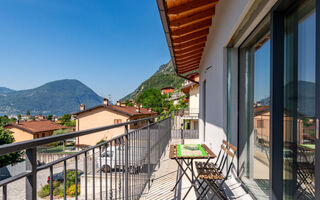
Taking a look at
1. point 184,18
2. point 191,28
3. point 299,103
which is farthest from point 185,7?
point 299,103

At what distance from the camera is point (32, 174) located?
69cm

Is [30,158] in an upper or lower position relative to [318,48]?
lower

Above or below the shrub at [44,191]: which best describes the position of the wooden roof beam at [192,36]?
above

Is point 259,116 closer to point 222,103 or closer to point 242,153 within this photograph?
point 242,153

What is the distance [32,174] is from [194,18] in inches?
138

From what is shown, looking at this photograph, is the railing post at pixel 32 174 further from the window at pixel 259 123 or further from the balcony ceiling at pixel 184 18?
the window at pixel 259 123

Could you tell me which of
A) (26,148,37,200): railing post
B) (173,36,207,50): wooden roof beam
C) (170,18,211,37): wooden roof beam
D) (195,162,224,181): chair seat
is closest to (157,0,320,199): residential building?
(170,18,211,37): wooden roof beam

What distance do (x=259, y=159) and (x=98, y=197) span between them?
1884 millimetres

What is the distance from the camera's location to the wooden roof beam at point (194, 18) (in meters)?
3.28

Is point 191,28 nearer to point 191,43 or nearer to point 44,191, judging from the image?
point 191,43

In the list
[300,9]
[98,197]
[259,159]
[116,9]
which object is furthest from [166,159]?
[116,9]

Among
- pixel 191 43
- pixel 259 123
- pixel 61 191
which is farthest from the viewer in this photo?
pixel 191 43

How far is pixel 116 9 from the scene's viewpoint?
169 feet

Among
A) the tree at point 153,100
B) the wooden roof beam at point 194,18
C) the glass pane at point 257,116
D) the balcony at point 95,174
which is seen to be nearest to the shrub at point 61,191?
the balcony at point 95,174
